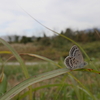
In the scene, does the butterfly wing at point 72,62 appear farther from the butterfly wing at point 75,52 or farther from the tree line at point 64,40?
the tree line at point 64,40

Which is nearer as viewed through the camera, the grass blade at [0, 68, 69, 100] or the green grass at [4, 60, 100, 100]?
the grass blade at [0, 68, 69, 100]

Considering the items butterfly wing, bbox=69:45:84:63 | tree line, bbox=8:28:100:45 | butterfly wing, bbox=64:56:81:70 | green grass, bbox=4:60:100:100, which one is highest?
tree line, bbox=8:28:100:45

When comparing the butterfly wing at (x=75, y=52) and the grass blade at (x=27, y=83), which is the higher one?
the butterfly wing at (x=75, y=52)

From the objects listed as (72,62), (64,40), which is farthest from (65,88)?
(64,40)

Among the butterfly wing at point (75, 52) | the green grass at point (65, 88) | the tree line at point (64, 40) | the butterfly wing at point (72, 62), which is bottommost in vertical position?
the green grass at point (65, 88)

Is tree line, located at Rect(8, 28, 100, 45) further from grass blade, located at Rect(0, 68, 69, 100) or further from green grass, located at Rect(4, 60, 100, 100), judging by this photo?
grass blade, located at Rect(0, 68, 69, 100)

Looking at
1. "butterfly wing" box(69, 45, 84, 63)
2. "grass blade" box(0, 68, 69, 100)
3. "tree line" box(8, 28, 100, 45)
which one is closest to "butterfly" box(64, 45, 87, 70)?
"butterfly wing" box(69, 45, 84, 63)

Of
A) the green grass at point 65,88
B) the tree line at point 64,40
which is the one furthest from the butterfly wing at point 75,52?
the tree line at point 64,40

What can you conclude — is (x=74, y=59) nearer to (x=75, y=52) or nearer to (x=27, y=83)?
(x=75, y=52)
